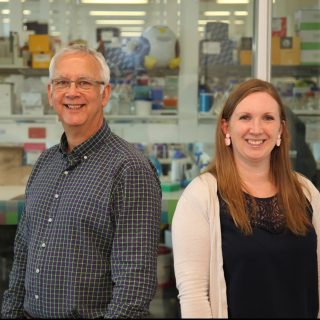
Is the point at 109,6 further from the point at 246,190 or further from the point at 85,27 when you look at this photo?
the point at 246,190

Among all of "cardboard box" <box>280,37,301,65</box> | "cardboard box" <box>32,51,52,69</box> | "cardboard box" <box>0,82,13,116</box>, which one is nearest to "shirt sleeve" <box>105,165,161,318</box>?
"cardboard box" <box>280,37,301,65</box>

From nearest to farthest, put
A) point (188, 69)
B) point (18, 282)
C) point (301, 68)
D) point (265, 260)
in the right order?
point (265, 260) < point (18, 282) < point (301, 68) < point (188, 69)

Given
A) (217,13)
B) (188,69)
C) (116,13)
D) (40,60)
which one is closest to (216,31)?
(217,13)

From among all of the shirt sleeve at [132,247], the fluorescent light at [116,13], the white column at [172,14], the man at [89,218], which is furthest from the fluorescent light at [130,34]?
the shirt sleeve at [132,247]

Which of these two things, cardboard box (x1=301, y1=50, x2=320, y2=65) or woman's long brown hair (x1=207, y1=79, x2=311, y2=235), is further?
cardboard box (x1=301, y1=50, x2=320, y2=65)

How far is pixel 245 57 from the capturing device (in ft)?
13.3

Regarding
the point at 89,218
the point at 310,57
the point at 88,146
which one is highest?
the point at 310,57

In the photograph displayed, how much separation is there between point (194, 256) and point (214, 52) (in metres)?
2.88

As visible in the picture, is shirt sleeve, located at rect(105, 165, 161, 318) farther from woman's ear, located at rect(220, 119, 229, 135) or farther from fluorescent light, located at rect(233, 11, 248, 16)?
fluorescent light, located at rect(233, 11, 248, 16)

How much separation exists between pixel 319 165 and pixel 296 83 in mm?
541

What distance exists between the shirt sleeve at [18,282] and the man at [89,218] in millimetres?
38

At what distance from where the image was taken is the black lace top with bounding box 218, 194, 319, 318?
65.7 inches

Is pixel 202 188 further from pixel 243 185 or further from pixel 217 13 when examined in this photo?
pixel 217 13

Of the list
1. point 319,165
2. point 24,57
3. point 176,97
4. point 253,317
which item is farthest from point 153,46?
point 253,317
